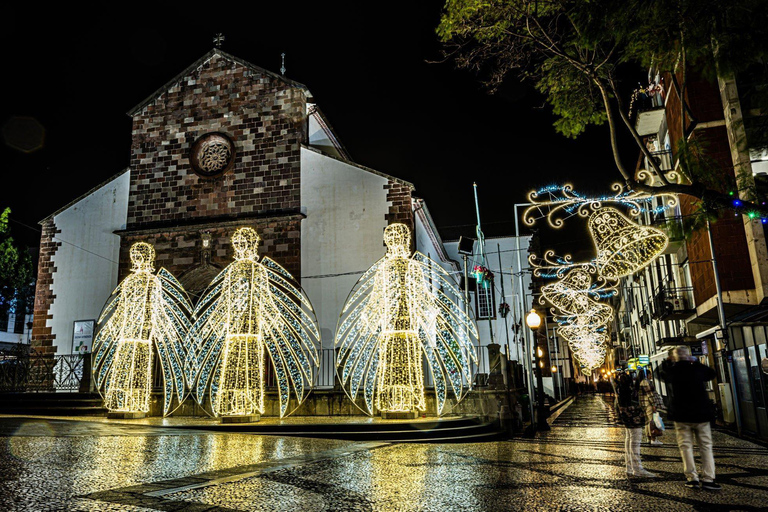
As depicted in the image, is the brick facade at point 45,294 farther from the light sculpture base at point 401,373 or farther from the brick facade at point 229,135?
the light sculpture base at point 401,373

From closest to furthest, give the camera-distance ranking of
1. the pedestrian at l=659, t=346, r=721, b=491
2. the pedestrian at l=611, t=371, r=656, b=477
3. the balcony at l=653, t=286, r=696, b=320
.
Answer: the pedestrian at l=659, t=346, r=721, b=491 → the pedestrian at l=611, t=371, r=656, b=477 → the balcony at l=653, t=286, r=696, b=320

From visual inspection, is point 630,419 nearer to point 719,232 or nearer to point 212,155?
point 719,232

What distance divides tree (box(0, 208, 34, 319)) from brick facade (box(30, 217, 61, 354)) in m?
7.26

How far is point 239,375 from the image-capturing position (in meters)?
12.4

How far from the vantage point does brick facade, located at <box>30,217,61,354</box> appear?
19.5 m

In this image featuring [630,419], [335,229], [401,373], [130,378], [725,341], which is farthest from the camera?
[335,229]

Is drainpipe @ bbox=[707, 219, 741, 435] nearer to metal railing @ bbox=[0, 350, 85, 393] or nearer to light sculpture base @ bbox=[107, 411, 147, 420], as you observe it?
light sculpture base @ bbox=[107, 411, 147, 420]

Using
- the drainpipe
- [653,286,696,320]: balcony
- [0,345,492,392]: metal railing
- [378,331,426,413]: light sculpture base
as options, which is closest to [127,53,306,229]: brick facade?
[0,345,492,392]: metal railing

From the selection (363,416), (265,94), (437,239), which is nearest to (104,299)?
(265,94)

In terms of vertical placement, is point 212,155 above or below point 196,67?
below

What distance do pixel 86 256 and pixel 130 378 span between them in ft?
28.2

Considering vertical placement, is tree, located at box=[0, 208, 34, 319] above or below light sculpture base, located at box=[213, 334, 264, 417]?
above

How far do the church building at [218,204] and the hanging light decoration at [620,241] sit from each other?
776 centimetres

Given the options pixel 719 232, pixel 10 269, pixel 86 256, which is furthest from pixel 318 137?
pixel 10 269
